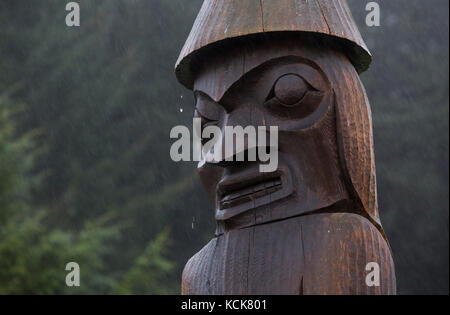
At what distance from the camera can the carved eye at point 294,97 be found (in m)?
2.48

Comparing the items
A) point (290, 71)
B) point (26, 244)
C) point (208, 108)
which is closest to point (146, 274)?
point (26, 244)

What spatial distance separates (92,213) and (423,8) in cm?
639

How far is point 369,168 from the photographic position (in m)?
2.51

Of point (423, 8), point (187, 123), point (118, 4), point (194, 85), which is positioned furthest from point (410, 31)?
point (194, 85)

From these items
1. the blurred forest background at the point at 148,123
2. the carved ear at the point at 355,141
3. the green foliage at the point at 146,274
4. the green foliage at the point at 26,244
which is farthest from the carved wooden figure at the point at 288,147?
the blurred forest background at the point at 148,123

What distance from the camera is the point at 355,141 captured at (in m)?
2.46

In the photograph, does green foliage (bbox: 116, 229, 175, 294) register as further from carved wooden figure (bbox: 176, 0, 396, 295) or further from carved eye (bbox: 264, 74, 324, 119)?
carved eye (bbox: 264, 74, 324, 119)

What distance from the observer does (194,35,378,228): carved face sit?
8.06 ft

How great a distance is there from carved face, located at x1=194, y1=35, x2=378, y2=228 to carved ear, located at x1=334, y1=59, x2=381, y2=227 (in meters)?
0.02

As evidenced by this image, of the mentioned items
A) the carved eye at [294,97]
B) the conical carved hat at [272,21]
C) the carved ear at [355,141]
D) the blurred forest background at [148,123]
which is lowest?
the carved ear at [355,141]

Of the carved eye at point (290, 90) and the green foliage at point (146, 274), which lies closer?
the carved eye at point (290, 90)

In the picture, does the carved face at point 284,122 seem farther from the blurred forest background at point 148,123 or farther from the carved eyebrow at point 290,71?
the blurred forest background at point 148,123

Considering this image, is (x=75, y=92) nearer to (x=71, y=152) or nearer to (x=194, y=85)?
(x=71, y=152)

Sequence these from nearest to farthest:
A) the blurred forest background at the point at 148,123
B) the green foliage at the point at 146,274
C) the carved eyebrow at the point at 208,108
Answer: the carved eyebrow at the point at 208,108
the green foliage at the point at 146,274
the blurred forest background at the point at 148,123
